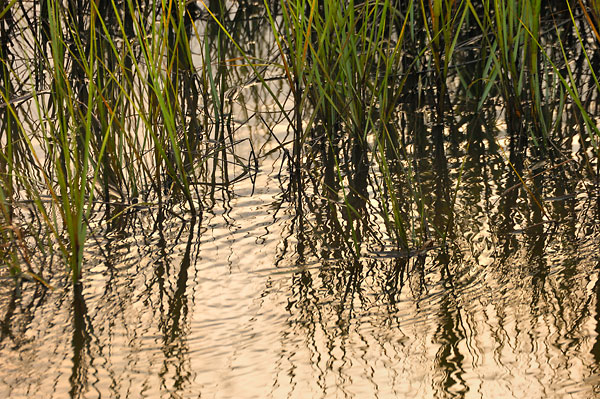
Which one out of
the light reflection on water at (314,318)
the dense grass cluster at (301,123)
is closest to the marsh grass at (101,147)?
the dense grass cluster at (301,123)

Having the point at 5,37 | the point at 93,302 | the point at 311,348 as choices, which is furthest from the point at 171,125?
the point at 5,37

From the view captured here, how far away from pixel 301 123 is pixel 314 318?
0.81m

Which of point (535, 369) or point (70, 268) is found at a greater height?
point (70, 268)

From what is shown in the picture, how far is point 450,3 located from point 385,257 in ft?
3.10

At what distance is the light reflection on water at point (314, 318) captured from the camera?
53.2 inches

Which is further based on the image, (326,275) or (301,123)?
(301,123)

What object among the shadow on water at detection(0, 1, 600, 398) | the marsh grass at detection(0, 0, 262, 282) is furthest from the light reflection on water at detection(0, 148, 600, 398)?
the marsh grass at detection(0, 0, 262, 282)

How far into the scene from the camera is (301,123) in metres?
2.23

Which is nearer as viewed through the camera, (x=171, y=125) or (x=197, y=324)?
(x=197, y=324)

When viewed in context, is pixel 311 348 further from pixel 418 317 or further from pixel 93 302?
pixel 93 302

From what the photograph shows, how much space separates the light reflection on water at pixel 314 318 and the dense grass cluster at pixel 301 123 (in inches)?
3.9

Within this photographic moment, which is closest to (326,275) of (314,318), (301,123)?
(314,318)

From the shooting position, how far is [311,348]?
1.45 m

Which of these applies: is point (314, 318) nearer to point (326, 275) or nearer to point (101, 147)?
point (326, 275)
